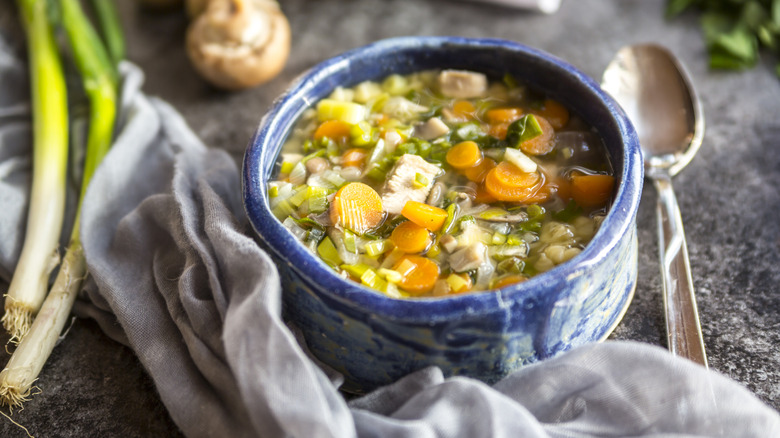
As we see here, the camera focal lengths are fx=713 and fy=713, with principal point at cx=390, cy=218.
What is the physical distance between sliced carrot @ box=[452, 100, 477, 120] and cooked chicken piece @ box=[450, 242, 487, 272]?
635 mm

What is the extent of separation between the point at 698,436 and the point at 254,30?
7.32ft

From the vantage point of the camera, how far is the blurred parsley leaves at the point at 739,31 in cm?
306

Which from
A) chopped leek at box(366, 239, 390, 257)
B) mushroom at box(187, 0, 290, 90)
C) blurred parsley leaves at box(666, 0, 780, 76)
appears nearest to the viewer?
chopped leek at box(366, 239, 390, 257)

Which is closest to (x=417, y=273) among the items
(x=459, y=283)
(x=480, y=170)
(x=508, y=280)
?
(x=459, y=283)

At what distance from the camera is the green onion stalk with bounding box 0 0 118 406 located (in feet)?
6.72

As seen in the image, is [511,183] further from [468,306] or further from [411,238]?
[468,306]

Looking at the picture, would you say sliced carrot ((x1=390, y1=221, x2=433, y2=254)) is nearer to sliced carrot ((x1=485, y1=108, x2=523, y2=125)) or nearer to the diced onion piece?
the diced onion piece

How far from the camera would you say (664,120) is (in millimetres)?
2635

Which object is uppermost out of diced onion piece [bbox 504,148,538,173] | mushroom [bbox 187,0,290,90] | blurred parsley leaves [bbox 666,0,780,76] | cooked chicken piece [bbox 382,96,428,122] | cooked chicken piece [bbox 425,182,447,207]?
blurred parsley leaves [bbox 666,0,780,76]

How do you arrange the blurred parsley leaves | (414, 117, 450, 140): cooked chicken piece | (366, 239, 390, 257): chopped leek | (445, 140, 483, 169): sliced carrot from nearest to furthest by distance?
(366, 239, 390, 257): chopped leek < (445, 140, 483, 169): sliced carrot < (414, 117, 450, 140): cooked chicken piece < the blurred parsley leaves

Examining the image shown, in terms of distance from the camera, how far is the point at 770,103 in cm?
290

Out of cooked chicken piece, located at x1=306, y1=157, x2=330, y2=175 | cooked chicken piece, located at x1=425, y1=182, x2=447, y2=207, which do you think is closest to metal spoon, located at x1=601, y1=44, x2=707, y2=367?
cooked chicken piece, located at x1=425, y1=182, x2=447, y2=207

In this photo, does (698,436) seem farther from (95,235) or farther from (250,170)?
(95,235)

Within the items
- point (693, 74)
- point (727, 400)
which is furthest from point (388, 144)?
point (693, 74)
